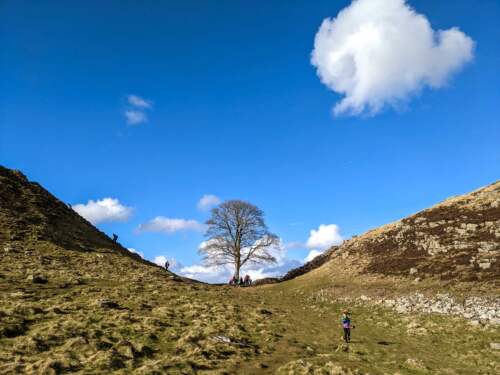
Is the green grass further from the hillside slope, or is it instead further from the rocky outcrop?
the hillside slope

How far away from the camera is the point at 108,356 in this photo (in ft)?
55.8

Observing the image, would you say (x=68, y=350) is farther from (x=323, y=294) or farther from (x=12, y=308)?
(x=323, y=294)

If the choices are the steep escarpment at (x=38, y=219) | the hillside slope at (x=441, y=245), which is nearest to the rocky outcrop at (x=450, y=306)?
the hillside slope at (x=441, y=245)

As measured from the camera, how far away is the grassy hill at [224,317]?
17625mm

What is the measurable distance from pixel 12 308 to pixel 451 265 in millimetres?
36031

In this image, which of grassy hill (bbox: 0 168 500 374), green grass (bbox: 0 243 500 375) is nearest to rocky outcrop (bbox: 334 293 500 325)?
Result: grassy hill (bbox: 0 168 500 374)

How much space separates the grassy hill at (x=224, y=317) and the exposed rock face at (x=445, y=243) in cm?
23

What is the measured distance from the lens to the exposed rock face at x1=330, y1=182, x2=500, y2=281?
1385 inches

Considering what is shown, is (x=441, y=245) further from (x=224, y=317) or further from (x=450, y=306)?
(x=224, y=317)

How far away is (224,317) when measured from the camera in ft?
88.0

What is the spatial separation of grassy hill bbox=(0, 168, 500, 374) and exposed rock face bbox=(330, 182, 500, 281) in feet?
0.75

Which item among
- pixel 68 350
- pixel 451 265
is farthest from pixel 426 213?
pixel 68 350

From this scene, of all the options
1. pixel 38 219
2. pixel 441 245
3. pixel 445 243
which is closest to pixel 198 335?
pixel 441 245

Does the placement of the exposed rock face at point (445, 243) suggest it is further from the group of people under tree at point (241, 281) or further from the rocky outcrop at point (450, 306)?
the group of people under tree at point (241, 281)
